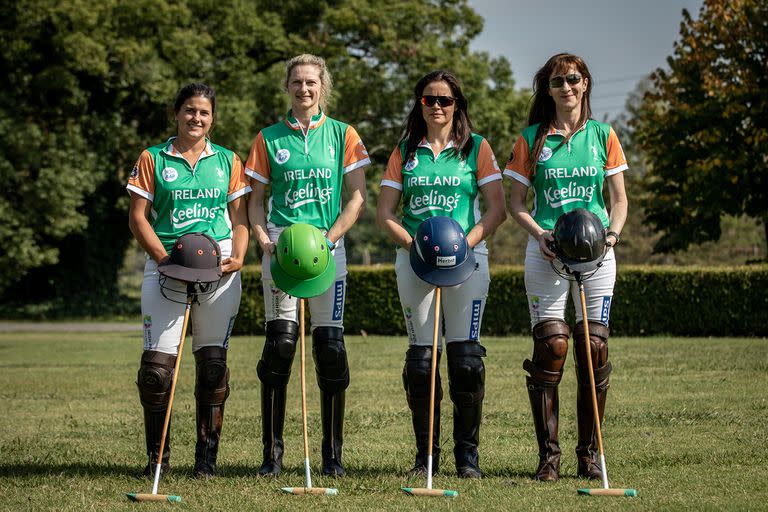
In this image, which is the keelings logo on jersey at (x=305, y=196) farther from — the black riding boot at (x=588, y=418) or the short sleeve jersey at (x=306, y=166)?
the black riding boot at (x=588, y=418)

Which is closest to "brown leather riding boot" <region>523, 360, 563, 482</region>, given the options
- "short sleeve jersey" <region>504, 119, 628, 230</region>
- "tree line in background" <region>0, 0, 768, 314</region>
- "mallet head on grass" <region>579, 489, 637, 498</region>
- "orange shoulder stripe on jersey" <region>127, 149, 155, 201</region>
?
"mallet head on grass" <region>579, 489, 637, 498</region>

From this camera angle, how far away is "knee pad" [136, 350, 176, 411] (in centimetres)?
536

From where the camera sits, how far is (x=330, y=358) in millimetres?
5414

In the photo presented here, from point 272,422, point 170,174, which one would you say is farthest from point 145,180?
point 272,422

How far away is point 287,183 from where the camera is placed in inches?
214

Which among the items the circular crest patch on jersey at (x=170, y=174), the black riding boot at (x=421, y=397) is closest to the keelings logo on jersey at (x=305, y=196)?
the circular crest patch on jersey at (x=170, y=174)

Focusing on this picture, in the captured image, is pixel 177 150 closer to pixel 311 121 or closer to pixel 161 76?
pixel 311 121

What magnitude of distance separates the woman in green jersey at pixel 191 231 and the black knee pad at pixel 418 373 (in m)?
1.02

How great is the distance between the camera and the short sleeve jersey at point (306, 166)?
17.8 feet

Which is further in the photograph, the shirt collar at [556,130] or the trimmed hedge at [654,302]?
the trimmed hedge at [654,302]

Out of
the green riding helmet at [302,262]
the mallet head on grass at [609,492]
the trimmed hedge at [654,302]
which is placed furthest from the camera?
the trimmed hedge at [654,302]

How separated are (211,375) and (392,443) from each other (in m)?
1.74

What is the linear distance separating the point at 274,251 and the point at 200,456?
1.23 metres

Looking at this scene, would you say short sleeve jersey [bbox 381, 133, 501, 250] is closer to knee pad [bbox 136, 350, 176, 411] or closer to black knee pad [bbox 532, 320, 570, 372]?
black knee pad [bbox 532, 320, 570, 372]
